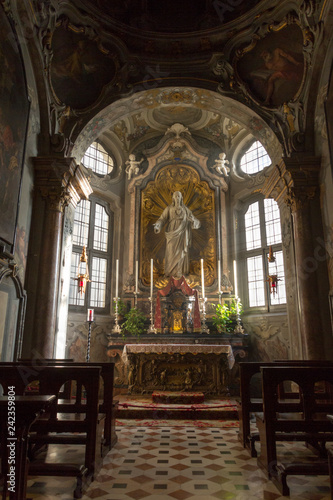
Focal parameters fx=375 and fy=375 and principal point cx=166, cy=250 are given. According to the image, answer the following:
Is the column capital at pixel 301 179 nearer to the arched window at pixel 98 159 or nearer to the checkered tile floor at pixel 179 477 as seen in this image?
the checkered tile floor at pixel 179 477

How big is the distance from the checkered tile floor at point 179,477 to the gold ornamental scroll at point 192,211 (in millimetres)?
7281

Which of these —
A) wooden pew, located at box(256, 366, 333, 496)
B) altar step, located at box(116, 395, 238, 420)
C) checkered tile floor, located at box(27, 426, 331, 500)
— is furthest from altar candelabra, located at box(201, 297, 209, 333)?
wooden pew, located at box(256, 366, 333, 496)

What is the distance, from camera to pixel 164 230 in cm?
1304

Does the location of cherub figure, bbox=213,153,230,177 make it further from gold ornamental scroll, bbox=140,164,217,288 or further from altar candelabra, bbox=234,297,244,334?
altar candelabra, bbox=234,297,244,334

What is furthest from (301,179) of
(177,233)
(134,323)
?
(134,323)

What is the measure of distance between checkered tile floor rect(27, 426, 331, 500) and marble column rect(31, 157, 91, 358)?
275 cm

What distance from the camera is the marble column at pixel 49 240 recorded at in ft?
24.2

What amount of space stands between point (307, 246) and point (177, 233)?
211 inches

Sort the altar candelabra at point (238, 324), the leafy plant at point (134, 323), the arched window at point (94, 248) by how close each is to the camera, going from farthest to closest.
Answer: the arched window at point (94, 248), the altar candelabra at point (238, 324), the leafy plant at point (134, 323)

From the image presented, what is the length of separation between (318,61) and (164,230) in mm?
6984

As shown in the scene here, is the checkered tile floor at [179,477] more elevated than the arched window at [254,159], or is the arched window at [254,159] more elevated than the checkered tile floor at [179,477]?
the arched window at [254,159]

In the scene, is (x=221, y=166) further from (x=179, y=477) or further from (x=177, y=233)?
(x=179, y=477)

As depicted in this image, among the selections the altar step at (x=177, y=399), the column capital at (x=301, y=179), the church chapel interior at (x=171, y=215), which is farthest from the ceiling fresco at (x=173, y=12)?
the altar step at (x=177, y=399)

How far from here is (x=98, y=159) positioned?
13.6 meters
